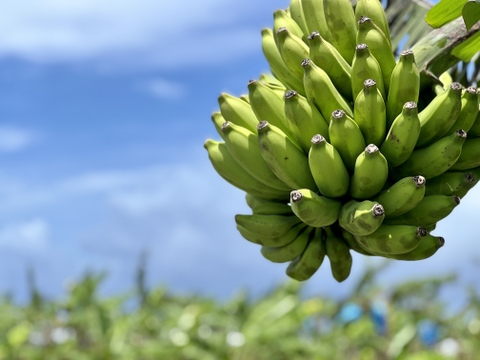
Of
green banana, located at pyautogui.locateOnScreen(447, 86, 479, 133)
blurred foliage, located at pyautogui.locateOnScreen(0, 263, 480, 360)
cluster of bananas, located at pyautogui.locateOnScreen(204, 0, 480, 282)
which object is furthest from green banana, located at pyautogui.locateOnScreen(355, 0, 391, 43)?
blurred foliage, located at pyautogui.locateOnScreen(0, 263, 480, 360)

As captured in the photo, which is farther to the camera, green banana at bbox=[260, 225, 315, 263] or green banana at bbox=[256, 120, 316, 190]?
green banana at bbox=[260, 225, 315, 263]

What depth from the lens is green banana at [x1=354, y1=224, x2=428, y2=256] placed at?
4.35 ft

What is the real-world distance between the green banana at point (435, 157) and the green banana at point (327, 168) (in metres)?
0.13

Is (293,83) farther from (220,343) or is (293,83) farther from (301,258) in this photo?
(220,343)

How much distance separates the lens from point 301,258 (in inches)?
62.3

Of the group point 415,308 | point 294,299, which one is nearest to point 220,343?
point 294,299

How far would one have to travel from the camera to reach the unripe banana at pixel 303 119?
134 centimetres

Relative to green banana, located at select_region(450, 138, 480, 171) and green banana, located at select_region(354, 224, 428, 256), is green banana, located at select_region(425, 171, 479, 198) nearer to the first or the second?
green banana, located at select_region(450, 138, 480, 171)

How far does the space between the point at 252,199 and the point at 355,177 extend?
0.37 metres

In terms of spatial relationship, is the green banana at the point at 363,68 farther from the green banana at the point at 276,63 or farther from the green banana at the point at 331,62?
the green banana at the point at 276,63

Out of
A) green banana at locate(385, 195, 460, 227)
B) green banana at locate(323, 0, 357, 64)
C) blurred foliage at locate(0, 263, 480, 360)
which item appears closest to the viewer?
green banana at locate(385, 195, 460, 227)

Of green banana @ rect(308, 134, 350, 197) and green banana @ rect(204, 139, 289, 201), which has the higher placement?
green banana @ rect(204, 139, 289, 201)

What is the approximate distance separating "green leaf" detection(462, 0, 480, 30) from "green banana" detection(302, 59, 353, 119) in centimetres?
29

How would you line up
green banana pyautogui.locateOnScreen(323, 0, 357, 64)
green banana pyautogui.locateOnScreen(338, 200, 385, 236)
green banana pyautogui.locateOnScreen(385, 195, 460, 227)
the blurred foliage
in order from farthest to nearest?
the blurred foliage < green banana pyautogui.locateOnScreen(323, 0, 357, 64) < green banana pyautogui.locateOnScreen(385, 195, 460, 227) < green banana pyautogui.locateOnScreen(338, 200, 385, 236)
